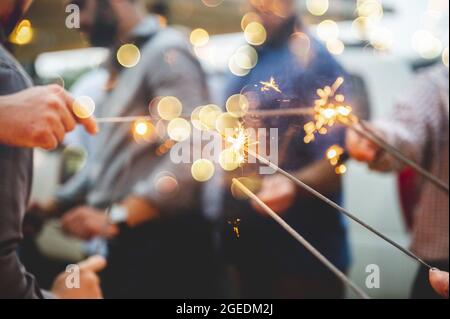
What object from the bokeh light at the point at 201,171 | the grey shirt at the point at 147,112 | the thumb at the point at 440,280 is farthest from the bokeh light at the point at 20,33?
the thumb at the point at 440,280

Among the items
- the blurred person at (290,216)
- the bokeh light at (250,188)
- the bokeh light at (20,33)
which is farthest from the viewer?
the blurred person at (290,216)

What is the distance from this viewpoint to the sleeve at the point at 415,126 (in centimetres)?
199

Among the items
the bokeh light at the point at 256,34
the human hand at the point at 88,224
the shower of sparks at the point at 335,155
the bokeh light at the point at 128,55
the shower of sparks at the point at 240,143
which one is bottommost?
the human hand at the point at 88,224

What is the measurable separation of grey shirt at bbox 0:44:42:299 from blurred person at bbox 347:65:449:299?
1.03 m

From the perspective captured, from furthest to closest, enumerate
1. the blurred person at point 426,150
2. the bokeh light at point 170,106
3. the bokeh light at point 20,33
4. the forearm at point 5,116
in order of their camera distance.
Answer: the bokeh light at point 170,106, the blurred person at point 426,150, the bokeh light at point 20,33, the forearm at point 5,116

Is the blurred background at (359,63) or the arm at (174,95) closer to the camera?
the arm at (174,95)

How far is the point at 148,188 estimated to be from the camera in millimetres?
2320

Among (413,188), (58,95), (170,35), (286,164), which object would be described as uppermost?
(170,35)

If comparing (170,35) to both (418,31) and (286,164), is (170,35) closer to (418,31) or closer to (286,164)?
(286,164)

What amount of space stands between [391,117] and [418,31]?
749 millimetres

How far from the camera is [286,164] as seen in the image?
5.92 ft

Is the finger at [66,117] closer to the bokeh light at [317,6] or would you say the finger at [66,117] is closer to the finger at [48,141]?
the finger at [48,141]

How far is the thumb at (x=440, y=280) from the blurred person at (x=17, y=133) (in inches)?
34.8
